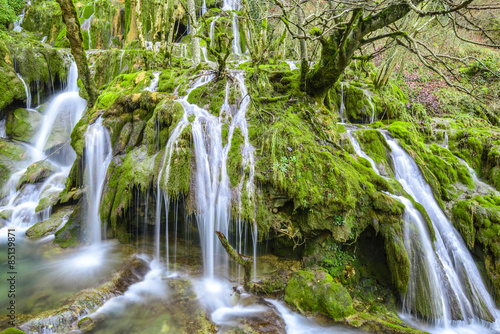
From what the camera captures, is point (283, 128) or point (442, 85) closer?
point (283, 128)

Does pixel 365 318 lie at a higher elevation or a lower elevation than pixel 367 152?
lower

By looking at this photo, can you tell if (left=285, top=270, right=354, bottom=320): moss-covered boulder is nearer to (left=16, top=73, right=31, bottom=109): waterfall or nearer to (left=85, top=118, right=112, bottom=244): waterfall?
(left=85, top=118, right=112, bottom=244): waterfall

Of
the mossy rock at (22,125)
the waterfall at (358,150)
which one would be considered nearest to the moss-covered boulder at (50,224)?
the mossy rock at (22,125)

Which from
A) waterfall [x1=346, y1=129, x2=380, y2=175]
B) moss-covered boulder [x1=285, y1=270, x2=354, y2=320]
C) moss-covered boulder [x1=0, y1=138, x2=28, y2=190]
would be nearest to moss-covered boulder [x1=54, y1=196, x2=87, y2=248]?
moss-covered boulder [x1=0, y1=138, x2=28, y2=190]

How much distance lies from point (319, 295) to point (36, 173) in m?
10.2

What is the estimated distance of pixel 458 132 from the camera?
7.89 m

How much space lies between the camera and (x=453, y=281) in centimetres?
451

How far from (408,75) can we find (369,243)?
1382cm

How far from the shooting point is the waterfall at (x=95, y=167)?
19.6 ft

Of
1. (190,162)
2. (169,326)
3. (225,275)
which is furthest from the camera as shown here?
(190,162)

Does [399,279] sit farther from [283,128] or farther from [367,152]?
[283,128]

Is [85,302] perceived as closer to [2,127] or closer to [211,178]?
[211,178]

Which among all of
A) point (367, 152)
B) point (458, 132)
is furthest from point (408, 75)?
point (367, 152)

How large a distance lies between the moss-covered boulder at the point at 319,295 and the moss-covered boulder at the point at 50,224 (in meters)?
6.80
